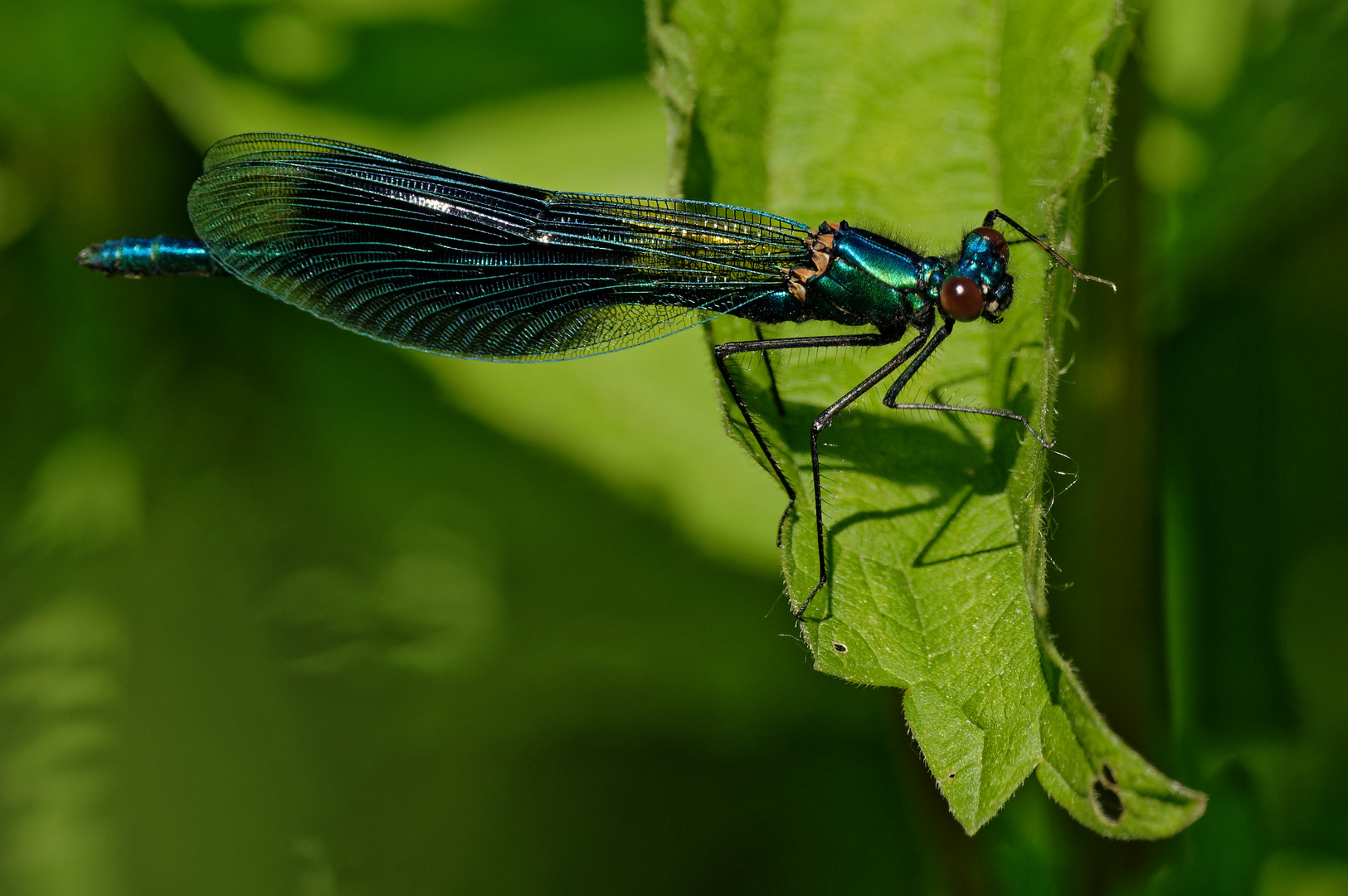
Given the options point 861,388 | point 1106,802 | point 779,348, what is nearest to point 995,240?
point 861,388

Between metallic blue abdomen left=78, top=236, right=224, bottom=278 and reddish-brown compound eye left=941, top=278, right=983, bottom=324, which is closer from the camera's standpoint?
reddish-brown compound eye left=941, top=278, right=983, bottom=324

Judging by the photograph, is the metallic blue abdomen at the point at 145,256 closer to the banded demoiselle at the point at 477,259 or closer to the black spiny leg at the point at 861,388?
the banded demoiselle at the point at 477,259

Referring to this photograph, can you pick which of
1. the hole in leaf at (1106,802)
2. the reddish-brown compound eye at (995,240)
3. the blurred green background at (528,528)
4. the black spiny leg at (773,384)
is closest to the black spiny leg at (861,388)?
the black spiny leg at (773,384)

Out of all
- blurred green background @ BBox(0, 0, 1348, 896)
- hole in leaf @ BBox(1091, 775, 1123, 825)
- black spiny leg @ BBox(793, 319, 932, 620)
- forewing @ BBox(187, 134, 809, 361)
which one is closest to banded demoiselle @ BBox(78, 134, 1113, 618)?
forewing @ BBox(187, 134, 809, 361)

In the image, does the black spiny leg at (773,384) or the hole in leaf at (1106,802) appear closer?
the hole in leaf at (1106,802)

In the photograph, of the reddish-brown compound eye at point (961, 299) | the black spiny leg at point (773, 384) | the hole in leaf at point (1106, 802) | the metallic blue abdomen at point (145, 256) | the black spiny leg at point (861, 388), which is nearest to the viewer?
the hole in leaf at point (1106, 802)

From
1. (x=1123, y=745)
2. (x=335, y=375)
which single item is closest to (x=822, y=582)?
(x=1123, y=745)

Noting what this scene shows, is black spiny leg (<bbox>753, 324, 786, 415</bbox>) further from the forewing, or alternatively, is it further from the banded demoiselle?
the forewing
